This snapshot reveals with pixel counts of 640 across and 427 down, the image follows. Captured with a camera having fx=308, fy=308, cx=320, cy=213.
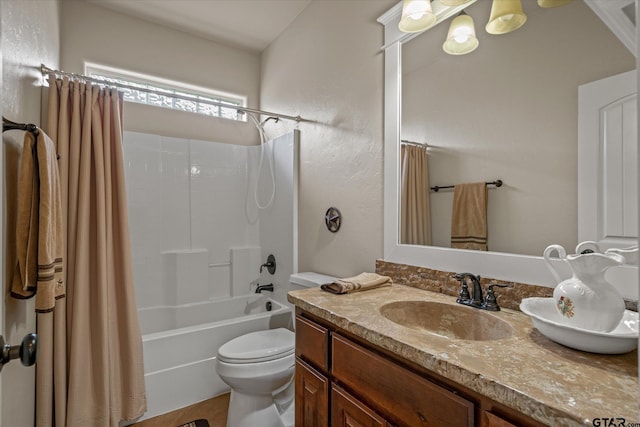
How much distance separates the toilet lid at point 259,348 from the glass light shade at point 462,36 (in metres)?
1.75

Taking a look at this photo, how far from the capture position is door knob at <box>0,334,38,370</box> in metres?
0.61

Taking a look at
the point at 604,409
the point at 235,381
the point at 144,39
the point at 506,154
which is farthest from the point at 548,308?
the point at 144,39

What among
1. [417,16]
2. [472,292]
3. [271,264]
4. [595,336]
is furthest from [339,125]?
[595,336]

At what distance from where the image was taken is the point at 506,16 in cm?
117

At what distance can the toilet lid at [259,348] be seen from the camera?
169 cm

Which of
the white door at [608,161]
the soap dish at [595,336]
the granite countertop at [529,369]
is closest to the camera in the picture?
the granite countertop at [529,369]

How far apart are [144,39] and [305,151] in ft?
5.63

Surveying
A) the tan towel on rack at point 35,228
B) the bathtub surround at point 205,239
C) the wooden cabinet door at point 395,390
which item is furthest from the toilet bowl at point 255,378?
the tan towel on rack at point 35,228

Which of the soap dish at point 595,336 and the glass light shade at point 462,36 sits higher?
the glass light shade at point 462,36

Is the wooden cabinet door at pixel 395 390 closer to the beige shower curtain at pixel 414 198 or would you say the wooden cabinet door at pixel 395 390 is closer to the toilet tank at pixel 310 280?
the beige shower curtain at pixel 414 198

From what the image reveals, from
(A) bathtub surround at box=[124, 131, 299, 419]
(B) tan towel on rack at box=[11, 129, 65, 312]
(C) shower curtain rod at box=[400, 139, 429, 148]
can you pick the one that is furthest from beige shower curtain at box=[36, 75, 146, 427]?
(C) shower curtain rod at box=[400, 139, 429, 148]

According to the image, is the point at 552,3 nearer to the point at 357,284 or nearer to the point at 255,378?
the point at 357,284

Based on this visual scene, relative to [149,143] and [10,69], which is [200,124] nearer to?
[149,143]

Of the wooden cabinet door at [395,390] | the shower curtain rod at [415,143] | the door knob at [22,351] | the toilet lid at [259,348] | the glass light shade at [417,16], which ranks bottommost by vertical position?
the toilet lid at [259,348]
